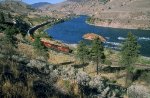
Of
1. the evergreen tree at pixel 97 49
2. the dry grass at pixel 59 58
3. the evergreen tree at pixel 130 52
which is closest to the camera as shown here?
the evergreen tree at pixel 130 52

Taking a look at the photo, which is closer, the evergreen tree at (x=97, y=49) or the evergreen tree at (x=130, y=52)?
the evergreen tree at (x=130, y=52)

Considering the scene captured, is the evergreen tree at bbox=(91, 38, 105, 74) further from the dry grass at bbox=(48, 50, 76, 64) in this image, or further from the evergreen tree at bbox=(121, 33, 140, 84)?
the dry grass at bbox=(48, 50, 76, 64)

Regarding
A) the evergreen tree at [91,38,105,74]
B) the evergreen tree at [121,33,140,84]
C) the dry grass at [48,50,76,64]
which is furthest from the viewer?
the dry grass at [48,50,76,64]

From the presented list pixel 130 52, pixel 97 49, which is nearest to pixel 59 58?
pixel 97 49

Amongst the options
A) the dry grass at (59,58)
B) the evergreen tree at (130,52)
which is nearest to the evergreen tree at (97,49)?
the evergreen tree at (130,52)

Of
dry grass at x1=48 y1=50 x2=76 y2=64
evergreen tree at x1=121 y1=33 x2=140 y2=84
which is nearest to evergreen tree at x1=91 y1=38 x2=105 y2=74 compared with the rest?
evergreen tree at x1=121 y1=33 x2=140 y2=84

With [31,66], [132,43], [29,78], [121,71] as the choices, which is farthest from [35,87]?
[121,71]

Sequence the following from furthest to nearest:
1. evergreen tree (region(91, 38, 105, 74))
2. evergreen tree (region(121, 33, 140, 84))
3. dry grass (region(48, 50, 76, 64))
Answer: dry grass (region(48, 50, 76, 64))
evergreen tree (region(91, 38, 105, 74))
evergreen tree (region(121, 33, 140, 84))

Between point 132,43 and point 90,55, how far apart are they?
20330mm

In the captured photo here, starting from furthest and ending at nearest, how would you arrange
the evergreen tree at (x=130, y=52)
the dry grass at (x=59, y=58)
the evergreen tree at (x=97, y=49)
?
the dry grass at (x=59, y=58) < the evergreen tree at (x=97, y=49) < the evergreen tree at (x=130, y=52)

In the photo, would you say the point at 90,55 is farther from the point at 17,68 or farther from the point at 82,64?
the point at 17,68

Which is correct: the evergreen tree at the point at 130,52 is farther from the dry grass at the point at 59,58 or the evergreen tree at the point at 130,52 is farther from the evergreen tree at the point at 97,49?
the dry grass at the point at 59,58

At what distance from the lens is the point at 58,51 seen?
12788cm

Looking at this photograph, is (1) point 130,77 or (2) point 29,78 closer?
(2) point 29,78
